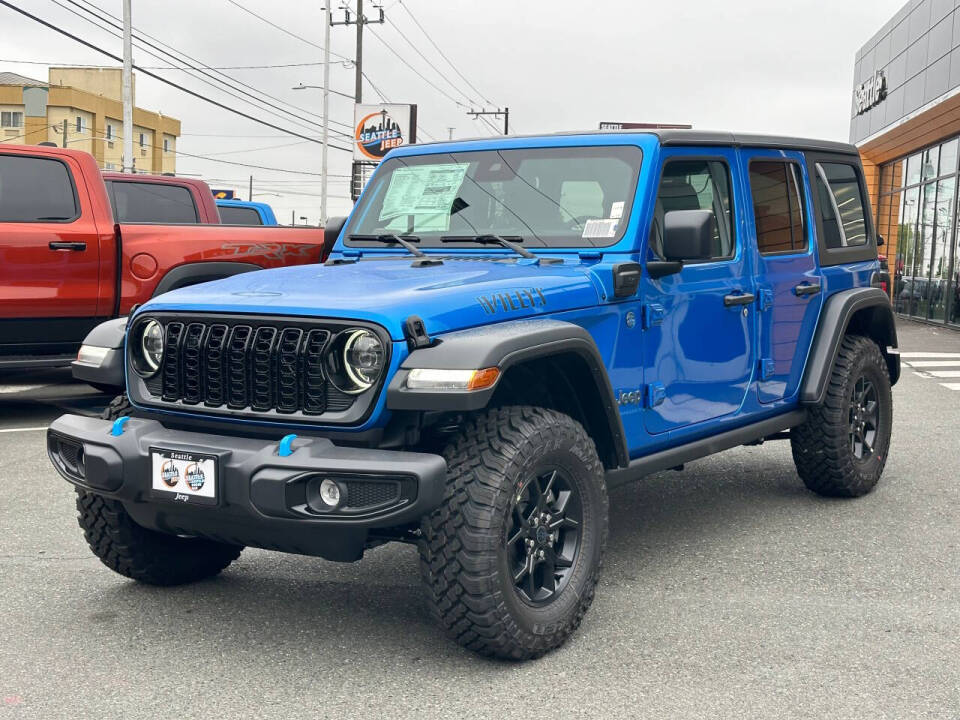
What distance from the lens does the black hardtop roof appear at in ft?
16.2

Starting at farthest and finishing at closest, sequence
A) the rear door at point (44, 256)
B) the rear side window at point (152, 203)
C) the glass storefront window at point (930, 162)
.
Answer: the glass storefront window at point (930, 162), the rear side window at point (152, 203), the rear door at point (44, 256)

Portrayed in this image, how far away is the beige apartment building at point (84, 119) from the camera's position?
6888 centimetres

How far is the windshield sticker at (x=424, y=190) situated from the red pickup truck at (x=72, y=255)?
13.7ft

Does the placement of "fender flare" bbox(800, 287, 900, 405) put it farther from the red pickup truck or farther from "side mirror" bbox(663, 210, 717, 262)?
the red pickup truck

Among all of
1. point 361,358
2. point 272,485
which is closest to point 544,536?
point 361,358

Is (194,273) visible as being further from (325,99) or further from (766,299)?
(325,99)

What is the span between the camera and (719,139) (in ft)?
17.3

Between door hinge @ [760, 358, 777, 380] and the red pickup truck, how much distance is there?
204 inches

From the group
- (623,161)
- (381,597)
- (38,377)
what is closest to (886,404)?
(623,161)

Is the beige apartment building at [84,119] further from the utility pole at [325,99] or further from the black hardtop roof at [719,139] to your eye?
the black hardtop roof at [719,139]

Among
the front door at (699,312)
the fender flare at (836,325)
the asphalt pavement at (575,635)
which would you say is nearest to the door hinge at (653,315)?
the front door at (699,312)

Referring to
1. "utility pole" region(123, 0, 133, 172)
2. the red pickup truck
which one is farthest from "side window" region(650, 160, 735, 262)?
"utility pole" region(123, 0, 133, 172)

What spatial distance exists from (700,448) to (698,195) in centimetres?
113

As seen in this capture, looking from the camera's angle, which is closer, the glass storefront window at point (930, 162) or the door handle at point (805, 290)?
the door handle at point (805, 290)
